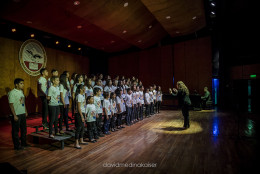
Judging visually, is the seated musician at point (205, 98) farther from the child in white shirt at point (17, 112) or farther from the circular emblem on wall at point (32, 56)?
the circular emblem on wall at point (32, 56)

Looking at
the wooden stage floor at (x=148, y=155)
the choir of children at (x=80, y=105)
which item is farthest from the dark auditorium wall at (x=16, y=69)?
the choir of children at (x=80, y=105)

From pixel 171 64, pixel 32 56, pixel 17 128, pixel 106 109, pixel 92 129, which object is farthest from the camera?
pixel 171 64

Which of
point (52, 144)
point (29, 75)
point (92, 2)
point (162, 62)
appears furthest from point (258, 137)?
point (29, 75)

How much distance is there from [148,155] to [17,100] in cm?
302

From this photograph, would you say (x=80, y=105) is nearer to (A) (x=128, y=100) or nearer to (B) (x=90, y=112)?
(B) (x=90, y=112)

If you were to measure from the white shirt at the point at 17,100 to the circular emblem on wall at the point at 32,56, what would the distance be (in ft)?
15.5

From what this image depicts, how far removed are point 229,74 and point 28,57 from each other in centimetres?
1150

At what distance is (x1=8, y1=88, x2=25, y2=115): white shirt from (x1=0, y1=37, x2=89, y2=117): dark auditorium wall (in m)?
4.17

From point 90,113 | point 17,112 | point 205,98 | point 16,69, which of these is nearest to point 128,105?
point 90,113

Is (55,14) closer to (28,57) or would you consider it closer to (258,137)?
(28,57)

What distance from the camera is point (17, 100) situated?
3.42 m

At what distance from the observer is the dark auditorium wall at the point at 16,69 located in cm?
664

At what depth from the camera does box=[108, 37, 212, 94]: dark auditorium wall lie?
968cm

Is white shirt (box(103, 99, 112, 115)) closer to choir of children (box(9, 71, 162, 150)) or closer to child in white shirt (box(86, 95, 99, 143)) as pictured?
choir of children (box(9, 71, 162, 150))
